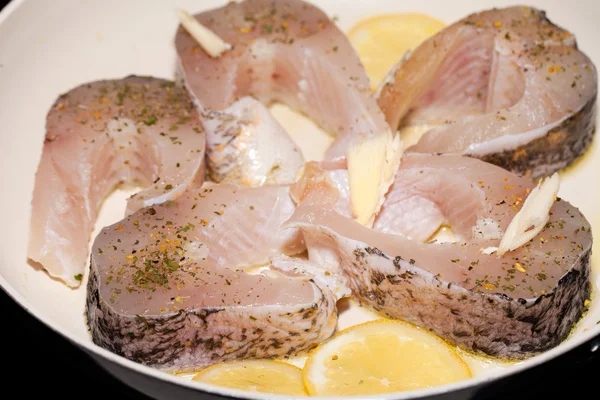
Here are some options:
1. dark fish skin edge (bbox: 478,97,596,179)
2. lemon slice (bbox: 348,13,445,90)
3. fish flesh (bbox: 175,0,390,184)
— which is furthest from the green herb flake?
dark fish skin edge (bbox: 478,97,596,179)

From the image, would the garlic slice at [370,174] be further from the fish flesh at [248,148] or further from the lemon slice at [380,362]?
the lemon slice at [380,362]

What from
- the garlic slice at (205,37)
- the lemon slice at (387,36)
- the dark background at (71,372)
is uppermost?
the garlic slice at (205,37)

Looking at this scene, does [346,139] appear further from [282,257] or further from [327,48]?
[282,257]

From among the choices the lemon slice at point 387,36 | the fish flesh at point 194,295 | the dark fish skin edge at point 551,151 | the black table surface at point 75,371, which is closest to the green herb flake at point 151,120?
the fish flesh at point 194,295

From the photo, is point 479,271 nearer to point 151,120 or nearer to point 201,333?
point 201,333

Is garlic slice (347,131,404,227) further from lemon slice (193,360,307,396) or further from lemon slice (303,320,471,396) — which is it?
lemon slice (193,360,307,396)

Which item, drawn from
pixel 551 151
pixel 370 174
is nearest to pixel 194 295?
pixel 370 174
